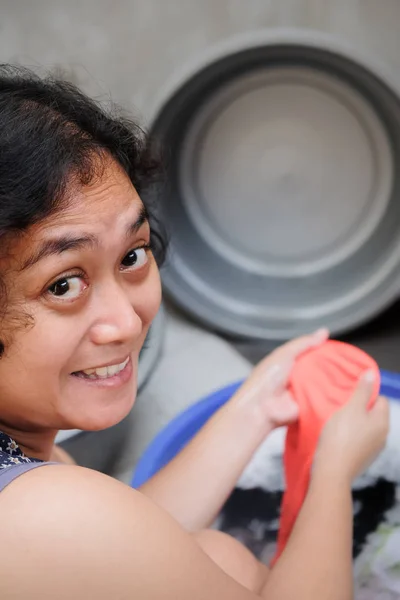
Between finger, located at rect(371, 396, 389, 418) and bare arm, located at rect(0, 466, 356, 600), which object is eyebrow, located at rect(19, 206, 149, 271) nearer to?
bare arm, located at rect(0, 466, 356, 600)

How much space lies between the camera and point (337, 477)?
0.70 meters

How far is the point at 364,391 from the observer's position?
81 centimetres

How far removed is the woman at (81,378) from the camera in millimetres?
415

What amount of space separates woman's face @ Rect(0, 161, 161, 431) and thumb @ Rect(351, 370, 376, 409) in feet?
1.15

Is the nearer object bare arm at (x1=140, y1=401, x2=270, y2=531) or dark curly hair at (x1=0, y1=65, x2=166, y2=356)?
dark curly hair at (x1=0, y1=65, x2=166, y2=356)

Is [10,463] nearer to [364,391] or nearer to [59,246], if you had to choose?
[59,246]

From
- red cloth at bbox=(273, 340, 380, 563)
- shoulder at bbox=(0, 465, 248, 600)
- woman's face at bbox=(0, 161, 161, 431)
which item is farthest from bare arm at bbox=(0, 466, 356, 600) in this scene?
red cloth at bbox=(273, 340, 380, 563)

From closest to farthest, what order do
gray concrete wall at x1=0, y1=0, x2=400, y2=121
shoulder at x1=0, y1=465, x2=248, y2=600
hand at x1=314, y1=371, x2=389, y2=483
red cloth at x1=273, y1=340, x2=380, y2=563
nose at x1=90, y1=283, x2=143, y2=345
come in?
shoulder at x1=0, y1=465, x2=248, y2=600 → nose at x1=90, y1=283, x2=143, y2=345 → hand at x1=314, y1=371, x2=389, y2=483 → red cloth at x1=273, y1=340, x2=380, y2=563 → gray concrete wall at x1=0, y1=0, x2=400, y2=121

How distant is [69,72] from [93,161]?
0.87 meters

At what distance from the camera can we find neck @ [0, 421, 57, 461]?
2.02 feet

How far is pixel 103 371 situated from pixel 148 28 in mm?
985

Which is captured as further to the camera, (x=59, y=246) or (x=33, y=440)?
(x=33, y=440)

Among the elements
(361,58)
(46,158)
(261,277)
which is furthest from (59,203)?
(261,277)

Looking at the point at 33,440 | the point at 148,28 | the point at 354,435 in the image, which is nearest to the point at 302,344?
the point at 354,435
